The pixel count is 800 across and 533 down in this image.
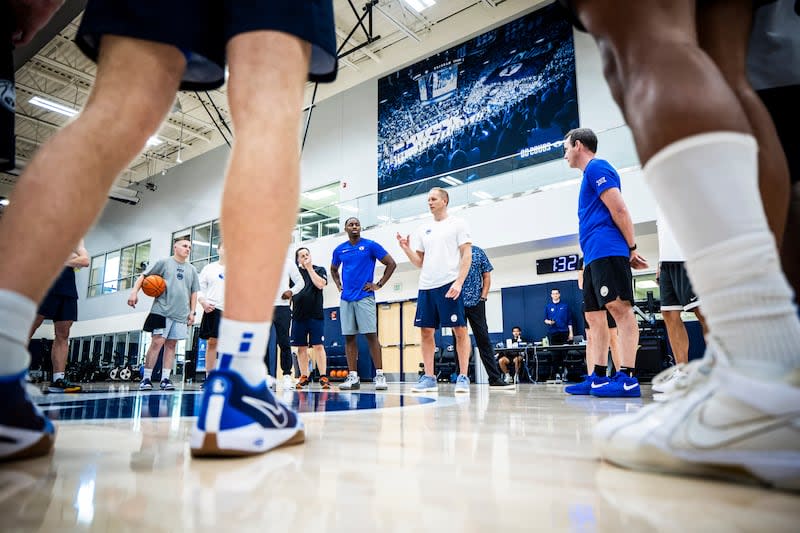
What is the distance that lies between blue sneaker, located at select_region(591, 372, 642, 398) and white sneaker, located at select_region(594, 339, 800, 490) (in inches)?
89.8

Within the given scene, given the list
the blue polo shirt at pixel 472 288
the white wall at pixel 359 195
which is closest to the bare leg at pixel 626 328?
the blue polo shirt at pixel 472 288

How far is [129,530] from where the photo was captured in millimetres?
428

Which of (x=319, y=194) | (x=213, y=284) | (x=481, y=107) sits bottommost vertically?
(x=213, y=284)

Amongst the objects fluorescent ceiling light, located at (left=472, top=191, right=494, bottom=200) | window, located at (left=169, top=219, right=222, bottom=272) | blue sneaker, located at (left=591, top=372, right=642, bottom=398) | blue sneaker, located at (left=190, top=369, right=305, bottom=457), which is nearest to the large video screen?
fluorescent ceiling light, located at (left=472, top=191, right=494, bottom=200)

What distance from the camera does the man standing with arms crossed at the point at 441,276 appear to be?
13.4 ft

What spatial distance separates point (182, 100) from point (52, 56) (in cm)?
316

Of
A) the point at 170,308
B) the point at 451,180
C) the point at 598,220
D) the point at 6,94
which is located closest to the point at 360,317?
the point at 170,308

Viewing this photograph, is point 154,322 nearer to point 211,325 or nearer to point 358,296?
point 211,325

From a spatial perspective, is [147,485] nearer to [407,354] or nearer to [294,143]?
[294,143]

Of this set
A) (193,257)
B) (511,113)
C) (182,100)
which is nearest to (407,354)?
(511,113)

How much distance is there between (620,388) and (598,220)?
3.27 ft

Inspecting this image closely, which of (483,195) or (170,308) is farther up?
(483,195)

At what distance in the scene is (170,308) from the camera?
17.4 feet

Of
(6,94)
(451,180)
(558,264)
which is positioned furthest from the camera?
(451,180)
